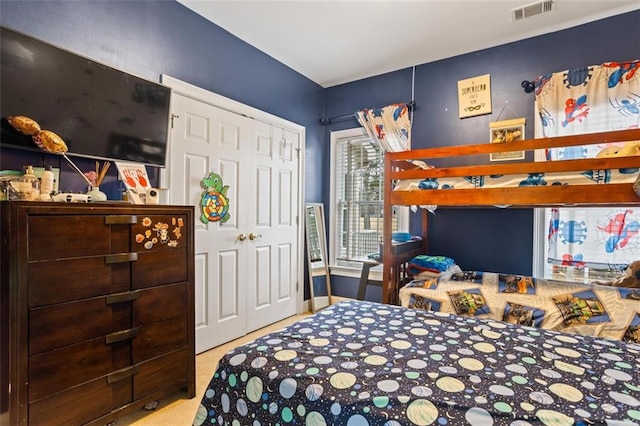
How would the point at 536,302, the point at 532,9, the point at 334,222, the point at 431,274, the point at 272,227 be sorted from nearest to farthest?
the point at 536,302 < the point at 532,9 < the point at 431,274 < the point at 272,227 < the point at 334,222

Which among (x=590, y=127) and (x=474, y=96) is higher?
(x=474, y=96)

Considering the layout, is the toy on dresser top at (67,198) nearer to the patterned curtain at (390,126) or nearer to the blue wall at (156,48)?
the blue wall at (156,48)

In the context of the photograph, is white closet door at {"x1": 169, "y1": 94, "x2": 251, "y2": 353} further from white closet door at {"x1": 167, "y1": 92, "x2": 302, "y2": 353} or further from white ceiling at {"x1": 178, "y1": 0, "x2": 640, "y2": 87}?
white ceiling at {"x1": 178, "y1": 0, "x2": 640, "y2": 87}

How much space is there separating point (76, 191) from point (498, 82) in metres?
3.49

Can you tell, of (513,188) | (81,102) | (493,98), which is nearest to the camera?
(81,102)

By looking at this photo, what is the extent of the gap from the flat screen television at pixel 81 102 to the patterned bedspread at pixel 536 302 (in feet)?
7.11

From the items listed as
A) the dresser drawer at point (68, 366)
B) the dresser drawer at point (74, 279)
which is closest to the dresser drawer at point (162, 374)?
the dresser drawer at point (68, 366)

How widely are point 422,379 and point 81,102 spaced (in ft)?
7.21

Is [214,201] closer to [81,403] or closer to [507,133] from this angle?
[81,403]

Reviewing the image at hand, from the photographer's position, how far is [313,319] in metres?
1.76

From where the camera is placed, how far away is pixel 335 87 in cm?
400

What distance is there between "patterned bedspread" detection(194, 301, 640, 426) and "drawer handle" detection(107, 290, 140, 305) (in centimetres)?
71

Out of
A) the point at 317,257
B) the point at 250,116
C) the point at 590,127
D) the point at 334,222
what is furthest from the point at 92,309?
the point at 590,127

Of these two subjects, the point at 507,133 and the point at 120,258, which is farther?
the point at 507,133
